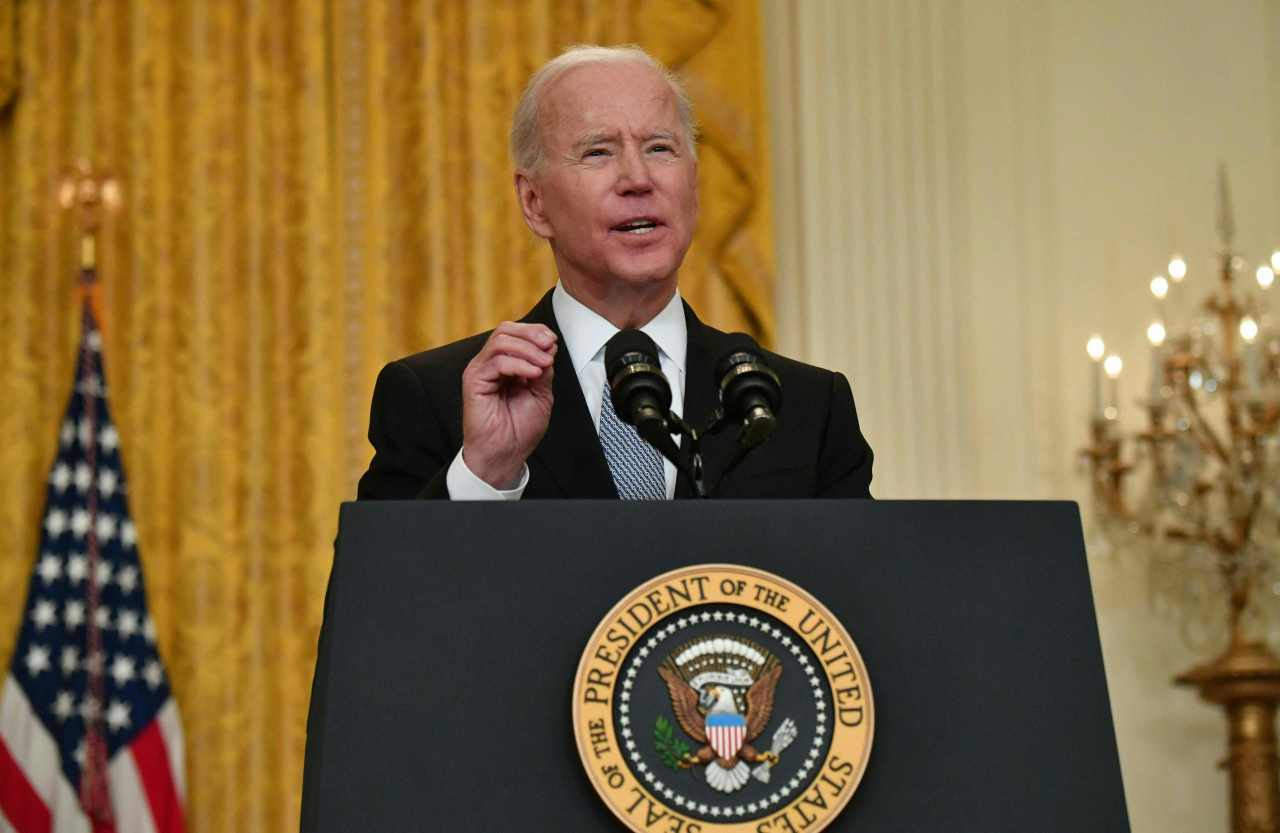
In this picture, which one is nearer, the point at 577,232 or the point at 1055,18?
the point at 577,232

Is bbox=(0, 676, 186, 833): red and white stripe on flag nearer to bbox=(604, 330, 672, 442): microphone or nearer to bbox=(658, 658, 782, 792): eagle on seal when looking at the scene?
bbox=(604, 330, 672, 442): microphone

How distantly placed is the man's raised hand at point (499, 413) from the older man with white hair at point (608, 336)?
0.79 feet

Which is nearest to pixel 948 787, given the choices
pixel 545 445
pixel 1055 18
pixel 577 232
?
pixel 545 445

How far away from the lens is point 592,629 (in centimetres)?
169

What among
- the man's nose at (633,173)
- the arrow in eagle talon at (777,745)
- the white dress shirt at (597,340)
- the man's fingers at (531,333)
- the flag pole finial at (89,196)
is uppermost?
the flag pole finial at (89,196)

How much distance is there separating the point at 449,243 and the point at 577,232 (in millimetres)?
4122

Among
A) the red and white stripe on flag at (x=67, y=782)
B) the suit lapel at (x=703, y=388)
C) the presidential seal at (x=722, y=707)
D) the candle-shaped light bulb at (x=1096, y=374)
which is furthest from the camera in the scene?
the candle-shaped light bulb at (x=1096, y=374)

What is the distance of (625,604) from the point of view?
1668mm

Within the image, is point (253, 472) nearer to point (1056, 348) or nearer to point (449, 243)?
point (449, 243)

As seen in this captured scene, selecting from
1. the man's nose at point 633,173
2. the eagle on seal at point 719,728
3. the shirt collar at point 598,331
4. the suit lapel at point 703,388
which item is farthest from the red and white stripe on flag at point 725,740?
the man's nose at point 633,173

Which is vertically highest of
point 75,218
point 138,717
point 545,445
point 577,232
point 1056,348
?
point 75,218

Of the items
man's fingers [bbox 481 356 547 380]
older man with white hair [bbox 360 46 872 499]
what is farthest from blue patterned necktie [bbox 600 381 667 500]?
man's fingers [bbox 481 356 547 380]

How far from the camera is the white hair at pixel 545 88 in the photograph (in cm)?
275

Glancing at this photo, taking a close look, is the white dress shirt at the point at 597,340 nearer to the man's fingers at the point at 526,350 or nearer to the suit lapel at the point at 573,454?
the suit lapel at the point at 573,454
